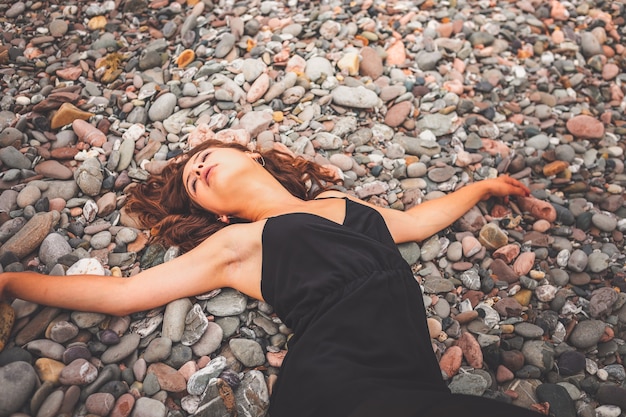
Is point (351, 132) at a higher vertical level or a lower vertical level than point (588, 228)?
higher

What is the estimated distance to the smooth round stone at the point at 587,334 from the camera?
2.86 meters

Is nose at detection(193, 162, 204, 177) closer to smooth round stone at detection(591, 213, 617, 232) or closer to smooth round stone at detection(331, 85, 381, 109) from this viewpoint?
smooth round stone at detection(331, 85, 381, 109)

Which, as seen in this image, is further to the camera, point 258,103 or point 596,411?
point 258,103

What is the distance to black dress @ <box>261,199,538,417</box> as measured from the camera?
2.07 metres

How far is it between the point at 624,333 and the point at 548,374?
63 centimetres

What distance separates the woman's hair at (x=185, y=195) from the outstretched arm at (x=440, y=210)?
0.91 ft

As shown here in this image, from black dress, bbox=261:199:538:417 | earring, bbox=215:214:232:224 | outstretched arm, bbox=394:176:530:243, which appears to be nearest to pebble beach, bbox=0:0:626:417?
outstretched arm, bbox=394:176:530:243

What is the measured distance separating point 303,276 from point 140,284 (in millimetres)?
960

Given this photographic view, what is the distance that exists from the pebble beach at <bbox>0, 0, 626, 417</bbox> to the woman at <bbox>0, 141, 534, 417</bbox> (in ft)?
0.57

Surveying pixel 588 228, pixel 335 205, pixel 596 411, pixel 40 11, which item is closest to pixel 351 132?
pixel 335 205

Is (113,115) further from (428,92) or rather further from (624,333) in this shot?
(624,333)

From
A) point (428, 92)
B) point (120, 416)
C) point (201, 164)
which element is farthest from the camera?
point (428, 92)

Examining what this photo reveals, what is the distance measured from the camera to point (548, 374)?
278cm

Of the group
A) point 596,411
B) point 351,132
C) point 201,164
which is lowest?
point 596,411
